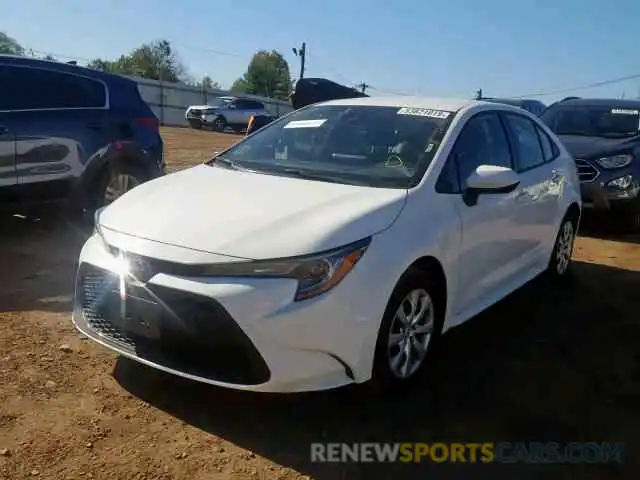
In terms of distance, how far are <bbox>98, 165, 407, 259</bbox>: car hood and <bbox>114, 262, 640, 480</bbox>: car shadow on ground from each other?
0.83m

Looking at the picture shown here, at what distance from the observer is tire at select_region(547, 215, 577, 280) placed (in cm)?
562

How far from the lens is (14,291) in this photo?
190 inches

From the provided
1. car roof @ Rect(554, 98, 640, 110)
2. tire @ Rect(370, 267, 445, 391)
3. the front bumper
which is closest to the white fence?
car roof @ Rect(554, 98, 640, 110)

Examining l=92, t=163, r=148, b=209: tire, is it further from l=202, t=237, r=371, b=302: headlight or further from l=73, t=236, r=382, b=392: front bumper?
l=202, t=237, r=371, b=302: headlight

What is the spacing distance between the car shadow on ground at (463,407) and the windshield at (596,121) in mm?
5274

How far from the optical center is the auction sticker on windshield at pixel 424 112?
13.9 feet

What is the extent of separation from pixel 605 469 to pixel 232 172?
2600mm

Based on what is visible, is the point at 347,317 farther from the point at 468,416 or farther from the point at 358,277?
the point at 468,416

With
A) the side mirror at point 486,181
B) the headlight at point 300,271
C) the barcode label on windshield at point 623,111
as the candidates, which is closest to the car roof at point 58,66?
the headlight at point 300,271

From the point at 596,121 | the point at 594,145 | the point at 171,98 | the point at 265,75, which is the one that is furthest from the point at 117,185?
the point at 265,75

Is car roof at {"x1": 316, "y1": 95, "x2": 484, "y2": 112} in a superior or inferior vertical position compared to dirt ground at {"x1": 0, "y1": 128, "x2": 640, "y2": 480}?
superior

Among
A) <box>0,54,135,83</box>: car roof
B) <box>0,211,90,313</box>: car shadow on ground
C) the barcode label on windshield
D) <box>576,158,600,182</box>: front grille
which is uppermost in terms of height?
<box>0,54,135,83</box>: car roof

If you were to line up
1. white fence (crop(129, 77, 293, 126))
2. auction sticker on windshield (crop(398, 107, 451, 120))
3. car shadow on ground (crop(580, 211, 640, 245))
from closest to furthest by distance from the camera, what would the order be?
auction sticker on windshield (crop(398, 107, 451, 120)) → car shadow on ground (crop(580, 211, 640, 245)) → white fence (crop(129, 77, 293, 126))

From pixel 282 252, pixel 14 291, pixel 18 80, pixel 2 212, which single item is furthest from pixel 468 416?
pixel 18 80
